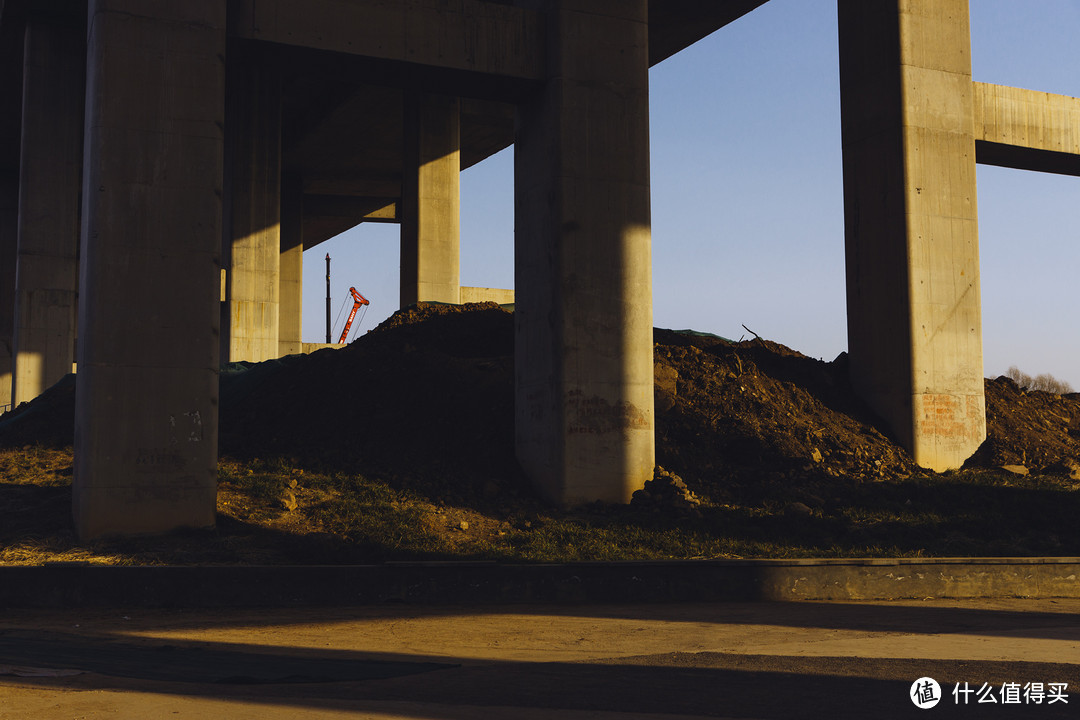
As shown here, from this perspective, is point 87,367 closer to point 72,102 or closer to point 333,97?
point 72,102

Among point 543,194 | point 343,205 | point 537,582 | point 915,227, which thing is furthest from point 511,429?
point 343,205

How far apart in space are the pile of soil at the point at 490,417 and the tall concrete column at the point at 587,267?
116cm

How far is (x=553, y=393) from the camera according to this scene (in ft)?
51.5

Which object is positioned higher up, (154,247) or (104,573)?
(154,247)

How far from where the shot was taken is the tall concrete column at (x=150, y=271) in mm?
13320

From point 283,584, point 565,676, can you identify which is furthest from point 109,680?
point 283,584

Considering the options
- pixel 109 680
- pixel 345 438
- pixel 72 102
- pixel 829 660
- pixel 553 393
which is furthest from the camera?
pixel 72 102

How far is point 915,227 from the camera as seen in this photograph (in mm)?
19219

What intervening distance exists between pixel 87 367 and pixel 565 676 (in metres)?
8.67

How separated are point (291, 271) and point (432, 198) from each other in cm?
1506

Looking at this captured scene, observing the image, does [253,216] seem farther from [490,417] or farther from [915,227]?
[915,227]

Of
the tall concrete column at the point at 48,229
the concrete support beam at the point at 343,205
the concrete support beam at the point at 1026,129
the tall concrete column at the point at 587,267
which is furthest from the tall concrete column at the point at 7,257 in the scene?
the concrete support beam at the point at 1026,129

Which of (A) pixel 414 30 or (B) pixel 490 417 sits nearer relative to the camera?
(A) pixel 414 30

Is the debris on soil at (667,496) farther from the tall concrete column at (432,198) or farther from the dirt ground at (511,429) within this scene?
the tall concrete column at (432,198)
